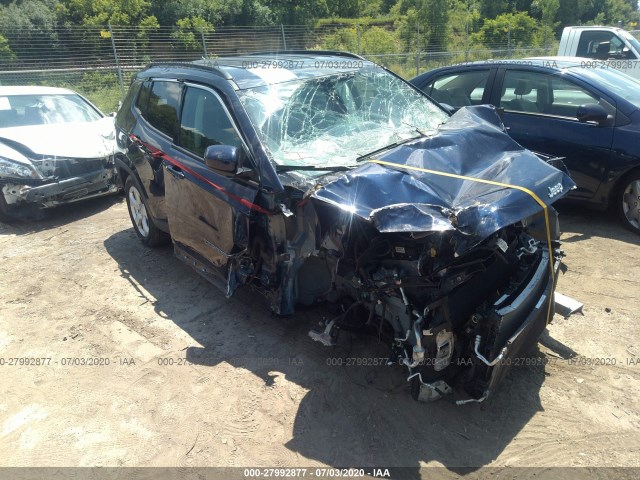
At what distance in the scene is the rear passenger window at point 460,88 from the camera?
20.2ft

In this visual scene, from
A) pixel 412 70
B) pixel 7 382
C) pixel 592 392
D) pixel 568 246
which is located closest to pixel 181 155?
pixel 7 382

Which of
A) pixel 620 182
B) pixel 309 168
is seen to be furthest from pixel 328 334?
pixel 620 182

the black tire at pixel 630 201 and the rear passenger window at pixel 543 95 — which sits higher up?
the rear passenger window at pixel 543 95

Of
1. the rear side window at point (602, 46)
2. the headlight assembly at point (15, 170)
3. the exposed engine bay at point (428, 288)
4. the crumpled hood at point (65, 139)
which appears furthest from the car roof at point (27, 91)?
the rear side window at point (602, 46)

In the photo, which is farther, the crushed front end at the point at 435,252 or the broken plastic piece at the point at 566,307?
the broken plastic piece at the point at 566,307

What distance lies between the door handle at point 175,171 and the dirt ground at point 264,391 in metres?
1.15

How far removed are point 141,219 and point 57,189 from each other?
6.39 ft

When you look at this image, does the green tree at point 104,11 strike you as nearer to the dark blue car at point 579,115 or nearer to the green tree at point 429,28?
the green tree at point 429,28

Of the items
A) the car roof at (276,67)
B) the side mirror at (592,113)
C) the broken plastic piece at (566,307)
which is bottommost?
the broken plastic piece at (566,307)

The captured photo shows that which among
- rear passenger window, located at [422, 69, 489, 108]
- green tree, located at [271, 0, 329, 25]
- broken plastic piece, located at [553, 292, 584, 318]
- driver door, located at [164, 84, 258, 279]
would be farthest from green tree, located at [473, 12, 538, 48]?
broken plastic piece, located at [553, 292, 584, 318]

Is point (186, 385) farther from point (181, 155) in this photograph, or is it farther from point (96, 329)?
point (181, 155)

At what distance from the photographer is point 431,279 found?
272 cm

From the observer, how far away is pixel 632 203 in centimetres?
502

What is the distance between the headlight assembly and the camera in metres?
6.44
